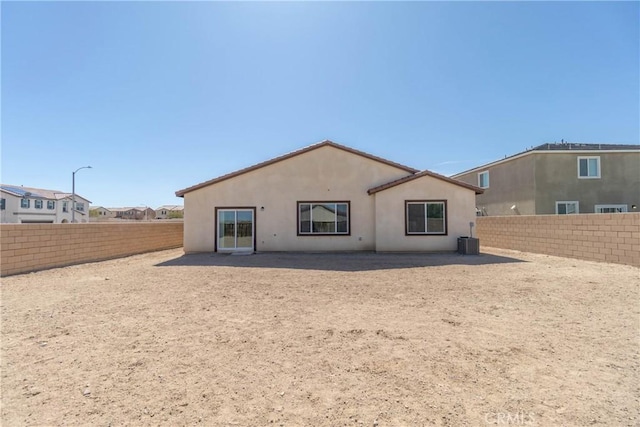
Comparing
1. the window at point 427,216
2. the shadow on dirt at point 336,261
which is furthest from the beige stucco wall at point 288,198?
the window at point 427,216

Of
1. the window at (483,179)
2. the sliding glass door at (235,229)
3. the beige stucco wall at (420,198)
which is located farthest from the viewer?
the window at (483,179)

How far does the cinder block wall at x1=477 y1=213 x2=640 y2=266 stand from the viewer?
410 inches

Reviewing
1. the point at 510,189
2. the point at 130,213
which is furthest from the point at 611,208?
the point at 130,213

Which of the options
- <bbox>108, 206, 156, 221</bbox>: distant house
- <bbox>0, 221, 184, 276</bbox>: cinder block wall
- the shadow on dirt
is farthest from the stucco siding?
<bbox>108, 206, 156, 221</bbox>: distant house

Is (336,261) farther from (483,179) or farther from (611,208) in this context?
(611,208)

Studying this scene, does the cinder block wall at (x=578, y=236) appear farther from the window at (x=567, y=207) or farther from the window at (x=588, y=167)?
the window at (x=588, y=167)

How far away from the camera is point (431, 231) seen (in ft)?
49.7

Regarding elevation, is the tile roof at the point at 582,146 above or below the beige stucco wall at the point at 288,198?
above

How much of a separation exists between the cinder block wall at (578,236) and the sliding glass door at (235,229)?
13.4 m

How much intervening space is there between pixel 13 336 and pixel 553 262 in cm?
1524

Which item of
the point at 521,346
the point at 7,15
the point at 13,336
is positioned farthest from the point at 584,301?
the point at 7,15

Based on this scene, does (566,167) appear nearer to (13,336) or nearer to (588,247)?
(588,247)
